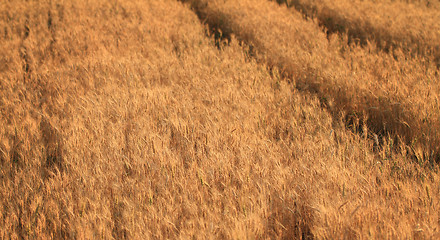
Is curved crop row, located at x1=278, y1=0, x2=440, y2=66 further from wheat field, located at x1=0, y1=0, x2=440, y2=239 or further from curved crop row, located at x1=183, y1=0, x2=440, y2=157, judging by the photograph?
curved crop row, located at x1=183, y1=0, x2=440, y2=157

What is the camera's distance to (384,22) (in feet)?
18.0

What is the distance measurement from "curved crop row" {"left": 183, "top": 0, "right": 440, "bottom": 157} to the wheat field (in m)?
0.02

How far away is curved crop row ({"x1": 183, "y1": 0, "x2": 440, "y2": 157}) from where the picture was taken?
8.41 ft

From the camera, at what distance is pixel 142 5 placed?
6.55 m

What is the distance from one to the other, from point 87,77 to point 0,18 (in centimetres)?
349

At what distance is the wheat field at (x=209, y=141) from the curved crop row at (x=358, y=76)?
18mm

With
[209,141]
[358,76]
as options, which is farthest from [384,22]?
[209,141]

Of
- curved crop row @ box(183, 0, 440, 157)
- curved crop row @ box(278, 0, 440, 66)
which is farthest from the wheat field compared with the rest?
curved crop row @ box(278, 0, 440, 66)

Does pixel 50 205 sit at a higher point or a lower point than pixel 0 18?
lower

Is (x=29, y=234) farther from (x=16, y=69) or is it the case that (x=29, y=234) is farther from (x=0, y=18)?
(x=0, y=18)

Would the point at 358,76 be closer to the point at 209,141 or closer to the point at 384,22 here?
the point at 209,141

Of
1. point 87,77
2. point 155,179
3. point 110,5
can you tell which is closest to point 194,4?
point 110,5

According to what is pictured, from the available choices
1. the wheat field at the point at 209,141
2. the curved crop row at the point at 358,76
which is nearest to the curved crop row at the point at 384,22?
the wheat field at the point at 209,141

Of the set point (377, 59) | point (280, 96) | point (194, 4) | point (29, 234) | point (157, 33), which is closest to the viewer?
point (29, 234)
